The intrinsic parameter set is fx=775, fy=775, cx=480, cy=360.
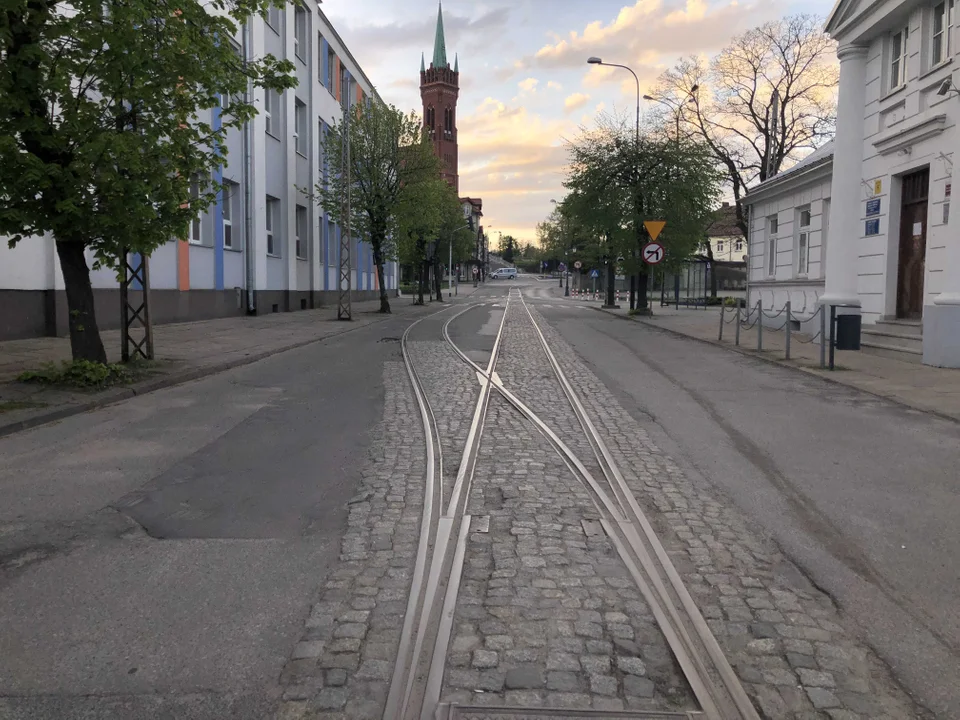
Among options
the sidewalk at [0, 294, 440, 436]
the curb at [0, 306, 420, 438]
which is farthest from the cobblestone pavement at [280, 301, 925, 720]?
the sidewalk at [0, 294, 440, 436]

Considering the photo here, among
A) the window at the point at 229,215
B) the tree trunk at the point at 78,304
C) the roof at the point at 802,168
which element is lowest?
the tree trunk at the point at 78,304

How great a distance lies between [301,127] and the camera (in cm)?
3275

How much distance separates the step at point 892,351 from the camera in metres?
14.5

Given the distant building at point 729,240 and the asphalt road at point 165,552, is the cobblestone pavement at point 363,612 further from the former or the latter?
the distant building at point 729,240

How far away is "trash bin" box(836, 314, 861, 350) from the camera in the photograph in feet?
46.4

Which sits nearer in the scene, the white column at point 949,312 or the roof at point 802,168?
the white column at point 949,312

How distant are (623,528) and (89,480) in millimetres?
4108

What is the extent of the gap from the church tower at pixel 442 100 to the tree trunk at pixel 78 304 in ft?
299

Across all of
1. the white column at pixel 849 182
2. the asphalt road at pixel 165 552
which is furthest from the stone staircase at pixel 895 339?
the asphalt road at pixel 165 552

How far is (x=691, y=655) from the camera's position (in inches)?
129

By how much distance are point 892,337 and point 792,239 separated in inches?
293

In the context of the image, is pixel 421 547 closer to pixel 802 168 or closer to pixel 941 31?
pixel 941 31

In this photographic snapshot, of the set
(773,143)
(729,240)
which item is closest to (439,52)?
(729,240)

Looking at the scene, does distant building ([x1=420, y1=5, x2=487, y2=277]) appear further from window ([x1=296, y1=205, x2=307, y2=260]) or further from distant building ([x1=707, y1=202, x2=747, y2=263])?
window ([x1=296, y1=205, x2=307, y2=260])
